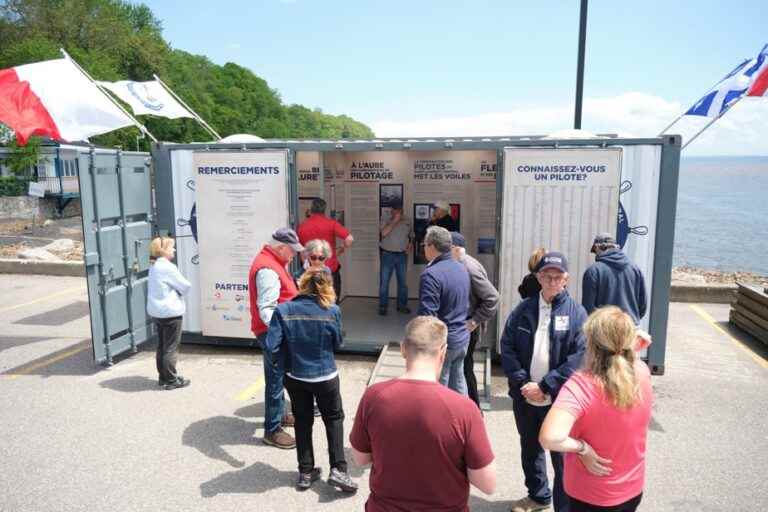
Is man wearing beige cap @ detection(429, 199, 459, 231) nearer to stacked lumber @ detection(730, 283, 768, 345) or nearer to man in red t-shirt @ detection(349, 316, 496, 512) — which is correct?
stacked lumber @ detection(730, 283, 768, 345)

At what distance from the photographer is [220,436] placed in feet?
16.8

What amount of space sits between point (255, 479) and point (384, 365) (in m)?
2.37

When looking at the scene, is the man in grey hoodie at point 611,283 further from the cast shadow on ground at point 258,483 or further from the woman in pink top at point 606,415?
the cast shadow on ground at point 258,483

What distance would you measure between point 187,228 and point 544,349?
5.27m

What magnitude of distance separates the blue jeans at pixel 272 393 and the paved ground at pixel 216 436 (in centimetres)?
24

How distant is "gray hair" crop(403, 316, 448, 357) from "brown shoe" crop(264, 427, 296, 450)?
2.87 meters

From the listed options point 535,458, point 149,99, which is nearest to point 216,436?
point 535,458

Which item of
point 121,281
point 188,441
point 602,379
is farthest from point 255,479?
point 121,281

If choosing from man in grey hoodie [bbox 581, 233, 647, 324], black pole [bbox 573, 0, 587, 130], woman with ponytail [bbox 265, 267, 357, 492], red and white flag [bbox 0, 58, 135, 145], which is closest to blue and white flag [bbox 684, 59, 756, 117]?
black pole [bbox 573, 0, 587, 130]

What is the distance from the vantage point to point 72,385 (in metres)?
6.36

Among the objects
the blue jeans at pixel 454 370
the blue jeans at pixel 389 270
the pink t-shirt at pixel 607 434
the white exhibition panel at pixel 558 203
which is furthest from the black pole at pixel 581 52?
the pink t-shirt at pixel 607 434

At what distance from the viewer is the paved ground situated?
4180mm

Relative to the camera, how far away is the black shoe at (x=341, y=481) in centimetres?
416

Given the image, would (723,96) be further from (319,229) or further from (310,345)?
(310,345)
